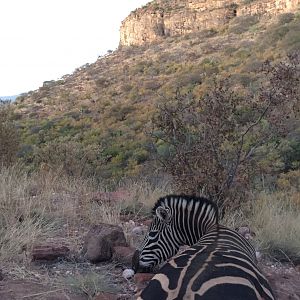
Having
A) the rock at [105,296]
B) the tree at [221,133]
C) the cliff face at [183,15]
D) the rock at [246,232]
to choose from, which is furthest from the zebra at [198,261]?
the cliff face at [183,15]

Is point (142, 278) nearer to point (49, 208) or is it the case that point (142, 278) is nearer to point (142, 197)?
point (49, 208)

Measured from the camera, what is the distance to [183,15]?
62125 millimetres

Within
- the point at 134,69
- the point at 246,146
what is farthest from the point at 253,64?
the point at 246,146

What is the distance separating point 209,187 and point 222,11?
54.0 m

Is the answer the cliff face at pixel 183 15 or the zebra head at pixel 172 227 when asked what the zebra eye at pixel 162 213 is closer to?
the zebra head at pixel 172 227

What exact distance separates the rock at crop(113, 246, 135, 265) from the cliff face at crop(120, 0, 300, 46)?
48.0 meters

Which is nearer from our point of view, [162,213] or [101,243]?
[162,213]

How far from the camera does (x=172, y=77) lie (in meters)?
39.9

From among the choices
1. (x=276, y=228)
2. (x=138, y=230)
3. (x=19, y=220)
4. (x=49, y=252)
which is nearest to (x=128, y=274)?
(x=49, y=252)

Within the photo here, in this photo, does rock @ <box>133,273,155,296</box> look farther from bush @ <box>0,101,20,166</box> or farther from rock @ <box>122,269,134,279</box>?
bush @ <box>0,101,20,166</box>

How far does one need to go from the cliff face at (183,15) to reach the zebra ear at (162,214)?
159ft

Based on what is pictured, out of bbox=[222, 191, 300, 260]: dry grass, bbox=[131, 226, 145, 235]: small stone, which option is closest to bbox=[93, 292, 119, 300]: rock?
Result: bbox=[131, 226, 145, 235]: small stone

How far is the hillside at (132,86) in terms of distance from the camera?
23.0 meters

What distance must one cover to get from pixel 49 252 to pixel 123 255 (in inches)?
31.4
